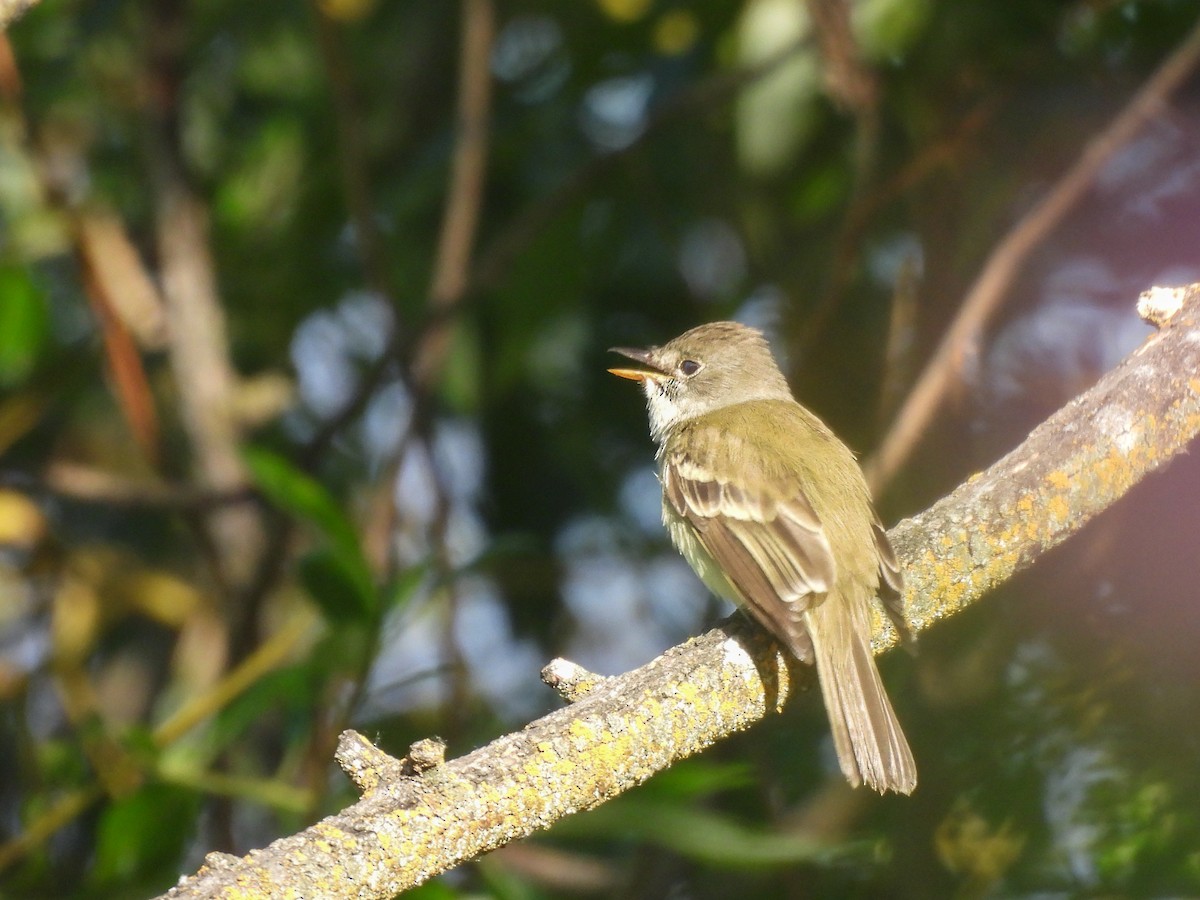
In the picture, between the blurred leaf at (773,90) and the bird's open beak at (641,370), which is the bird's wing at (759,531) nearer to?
the bird's open beak at (641,370)

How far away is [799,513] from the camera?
12.7 ft

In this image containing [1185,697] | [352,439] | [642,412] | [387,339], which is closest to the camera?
[1185,697]

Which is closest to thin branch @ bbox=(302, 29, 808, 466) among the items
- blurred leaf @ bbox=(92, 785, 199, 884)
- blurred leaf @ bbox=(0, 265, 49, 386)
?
blurred leaf @ bbox=(0, 265, 49, 386)

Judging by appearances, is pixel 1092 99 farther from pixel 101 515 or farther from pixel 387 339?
pixel 101 515

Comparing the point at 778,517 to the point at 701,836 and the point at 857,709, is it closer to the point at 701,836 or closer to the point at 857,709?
the point at 857,709

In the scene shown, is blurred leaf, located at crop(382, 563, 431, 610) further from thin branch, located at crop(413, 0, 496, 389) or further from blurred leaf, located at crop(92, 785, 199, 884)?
thin branch, located at crop(413, 0, 496, 389)

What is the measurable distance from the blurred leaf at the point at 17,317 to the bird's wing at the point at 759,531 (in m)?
2.11

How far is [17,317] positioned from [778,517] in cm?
255

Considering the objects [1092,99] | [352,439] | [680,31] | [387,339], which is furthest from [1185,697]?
[352,439]

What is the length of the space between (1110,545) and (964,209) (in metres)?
1.43

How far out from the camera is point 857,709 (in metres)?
3.29

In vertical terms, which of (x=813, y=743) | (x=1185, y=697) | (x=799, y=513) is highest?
(x=799, y=513)

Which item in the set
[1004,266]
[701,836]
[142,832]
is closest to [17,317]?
[142,832]

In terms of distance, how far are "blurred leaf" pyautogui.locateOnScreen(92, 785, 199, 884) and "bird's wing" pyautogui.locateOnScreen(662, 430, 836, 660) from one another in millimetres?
1587
